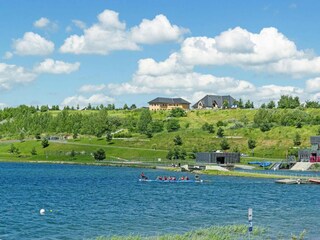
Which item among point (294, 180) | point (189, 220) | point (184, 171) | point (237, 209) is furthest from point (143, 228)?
→ point (184, 171)

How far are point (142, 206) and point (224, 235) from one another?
33.9 meters

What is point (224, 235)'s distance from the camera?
205 feet

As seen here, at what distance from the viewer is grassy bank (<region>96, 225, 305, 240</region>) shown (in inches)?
2350

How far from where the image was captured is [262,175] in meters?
161

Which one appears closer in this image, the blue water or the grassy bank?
the grassy bank

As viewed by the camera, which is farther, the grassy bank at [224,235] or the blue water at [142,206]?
the blue water at [142,206]

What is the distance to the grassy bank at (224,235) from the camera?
5969cm

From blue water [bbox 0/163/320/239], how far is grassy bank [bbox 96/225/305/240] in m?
2.61

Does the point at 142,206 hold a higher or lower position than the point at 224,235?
lower

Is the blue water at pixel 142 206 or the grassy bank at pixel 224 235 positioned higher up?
the grassy bank at pixel 224 235

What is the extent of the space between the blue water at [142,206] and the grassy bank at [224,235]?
8.57 feet

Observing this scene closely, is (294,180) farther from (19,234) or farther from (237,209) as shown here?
(19,234)

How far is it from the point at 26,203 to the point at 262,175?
267 feet

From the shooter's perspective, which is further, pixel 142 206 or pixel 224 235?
pixel 142 206
